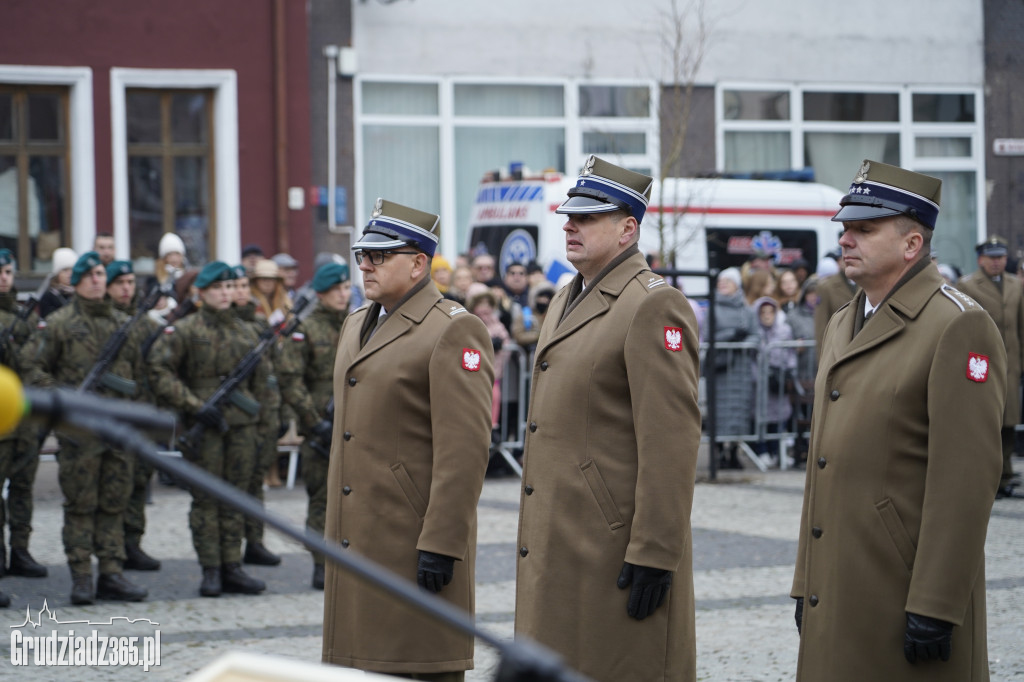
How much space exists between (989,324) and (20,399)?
2.91 meters

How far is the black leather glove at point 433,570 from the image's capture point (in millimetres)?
4840

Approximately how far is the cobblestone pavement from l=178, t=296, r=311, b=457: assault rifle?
2.88 feet

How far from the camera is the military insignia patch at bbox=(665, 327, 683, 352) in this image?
170 inches

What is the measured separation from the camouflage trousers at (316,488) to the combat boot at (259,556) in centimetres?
68

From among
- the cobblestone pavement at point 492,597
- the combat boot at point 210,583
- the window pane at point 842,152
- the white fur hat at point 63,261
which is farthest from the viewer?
the window pane at point 842,152

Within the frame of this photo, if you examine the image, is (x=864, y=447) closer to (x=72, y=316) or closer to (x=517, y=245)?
(x=72, y=316)

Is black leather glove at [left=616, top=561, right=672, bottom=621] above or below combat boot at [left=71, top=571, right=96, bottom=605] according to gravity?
above

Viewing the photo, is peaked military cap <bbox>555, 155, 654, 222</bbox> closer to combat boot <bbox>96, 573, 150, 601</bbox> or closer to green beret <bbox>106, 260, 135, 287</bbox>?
combat boot <bbox>96, 573, 150, 601</bbox>

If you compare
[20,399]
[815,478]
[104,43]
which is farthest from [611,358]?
[104,43]

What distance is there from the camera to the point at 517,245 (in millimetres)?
16281

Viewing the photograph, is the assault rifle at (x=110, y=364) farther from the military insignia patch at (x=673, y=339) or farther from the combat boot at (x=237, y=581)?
the military insignia patch at (x=673, y=339)

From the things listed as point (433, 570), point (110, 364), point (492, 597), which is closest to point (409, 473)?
point (433, 570)

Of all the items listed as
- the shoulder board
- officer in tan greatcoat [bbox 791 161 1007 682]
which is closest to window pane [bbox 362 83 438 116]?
officer in tan greatcoat [bbox 791 161 1007 682]

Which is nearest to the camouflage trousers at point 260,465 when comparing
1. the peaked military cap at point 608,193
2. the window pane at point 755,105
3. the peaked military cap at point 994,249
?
the peaked military cap at point 608,193
